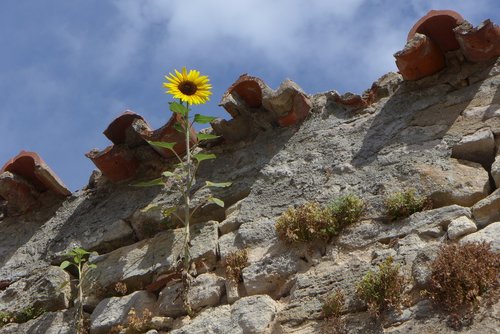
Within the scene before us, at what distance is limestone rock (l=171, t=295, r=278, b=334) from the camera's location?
14.0 ft

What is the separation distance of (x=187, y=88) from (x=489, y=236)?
2162mm

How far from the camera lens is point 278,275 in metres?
4.54

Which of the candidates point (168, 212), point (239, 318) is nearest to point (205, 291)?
point (239, 318)

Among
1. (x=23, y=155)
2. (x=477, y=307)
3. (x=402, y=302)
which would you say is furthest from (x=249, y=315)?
(x=23, y=155)

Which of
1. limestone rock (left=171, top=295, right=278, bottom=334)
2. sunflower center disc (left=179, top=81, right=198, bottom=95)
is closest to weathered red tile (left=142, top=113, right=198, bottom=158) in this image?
sunflower center disc (left=179, top=81, right=198, bottom=95)

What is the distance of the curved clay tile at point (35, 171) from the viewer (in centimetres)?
600

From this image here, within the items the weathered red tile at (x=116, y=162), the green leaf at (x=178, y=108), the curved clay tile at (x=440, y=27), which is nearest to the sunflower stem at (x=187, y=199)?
the green leaf at (x=178, y=108)

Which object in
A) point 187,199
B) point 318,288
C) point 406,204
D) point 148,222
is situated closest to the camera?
point 318,288

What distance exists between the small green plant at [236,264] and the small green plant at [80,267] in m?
1.02

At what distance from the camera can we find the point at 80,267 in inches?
212

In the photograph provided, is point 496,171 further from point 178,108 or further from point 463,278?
point 178,108

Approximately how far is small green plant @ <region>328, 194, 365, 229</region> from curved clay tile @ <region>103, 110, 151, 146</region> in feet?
5.71

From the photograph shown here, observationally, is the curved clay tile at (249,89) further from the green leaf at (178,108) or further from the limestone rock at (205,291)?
the limestone rock at (205,291)

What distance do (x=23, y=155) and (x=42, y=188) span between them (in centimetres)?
36
